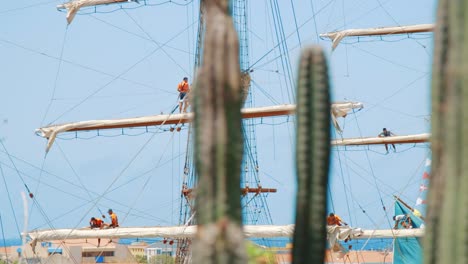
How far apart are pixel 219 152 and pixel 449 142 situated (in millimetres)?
1178

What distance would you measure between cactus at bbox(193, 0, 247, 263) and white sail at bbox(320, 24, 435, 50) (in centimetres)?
3999

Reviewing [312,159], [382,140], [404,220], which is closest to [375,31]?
[382,140]

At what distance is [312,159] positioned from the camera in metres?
6.32

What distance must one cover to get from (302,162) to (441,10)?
111 cm

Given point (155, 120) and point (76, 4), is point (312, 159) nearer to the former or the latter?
point (155, 120)

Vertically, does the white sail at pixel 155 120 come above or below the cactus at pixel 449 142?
above

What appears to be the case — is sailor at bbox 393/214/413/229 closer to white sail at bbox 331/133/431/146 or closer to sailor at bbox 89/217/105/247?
white sail at bbox 331/133/431/146

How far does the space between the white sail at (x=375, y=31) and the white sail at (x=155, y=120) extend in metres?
6.10

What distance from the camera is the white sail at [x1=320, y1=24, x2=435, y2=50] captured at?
1818 inches

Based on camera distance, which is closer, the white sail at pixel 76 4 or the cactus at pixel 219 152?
the cactus at pixel 219 152

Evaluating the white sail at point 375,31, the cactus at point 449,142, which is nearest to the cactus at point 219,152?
the cactus at point 449,142

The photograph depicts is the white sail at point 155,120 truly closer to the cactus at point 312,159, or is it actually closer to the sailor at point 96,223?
the sailor at point 96,223

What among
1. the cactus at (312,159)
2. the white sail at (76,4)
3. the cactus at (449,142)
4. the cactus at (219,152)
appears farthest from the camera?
the white sail at (76,4)

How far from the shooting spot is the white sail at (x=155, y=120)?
37438 millimetres
